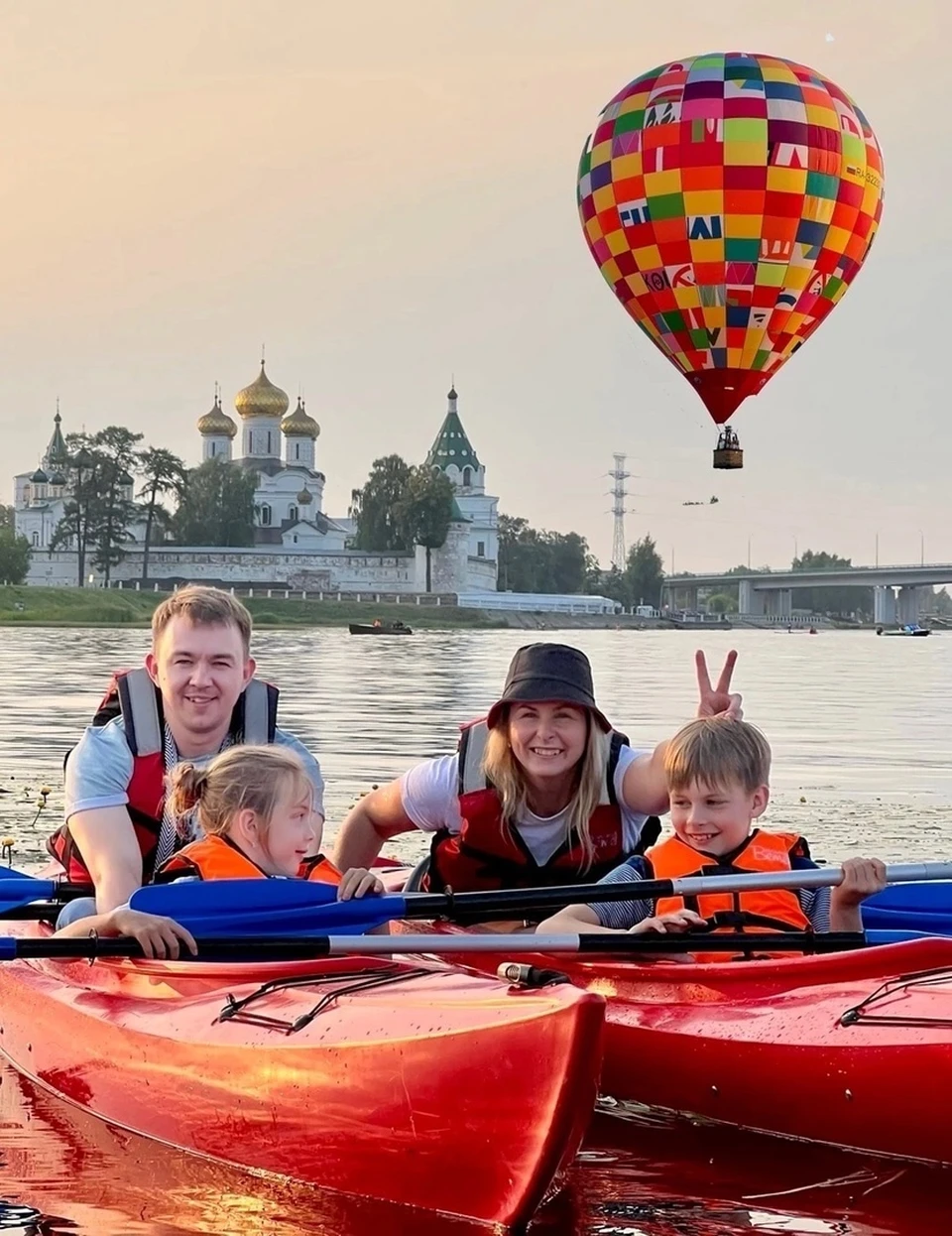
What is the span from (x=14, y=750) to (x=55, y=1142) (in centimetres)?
1099

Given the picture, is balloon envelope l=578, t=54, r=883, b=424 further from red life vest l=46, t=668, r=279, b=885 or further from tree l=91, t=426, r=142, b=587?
tree l=91, t=426, r=142, b=587

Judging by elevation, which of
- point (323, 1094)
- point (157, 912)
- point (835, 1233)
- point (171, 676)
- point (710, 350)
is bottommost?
point (835, 1233)

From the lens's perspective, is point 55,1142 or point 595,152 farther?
point 595,152

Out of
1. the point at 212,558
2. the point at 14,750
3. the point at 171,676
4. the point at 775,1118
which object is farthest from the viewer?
the point at 212,558

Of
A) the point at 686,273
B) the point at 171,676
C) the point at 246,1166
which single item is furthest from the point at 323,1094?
the point at 686,273

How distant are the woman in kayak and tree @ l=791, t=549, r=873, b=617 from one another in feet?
486

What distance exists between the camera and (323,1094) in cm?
454

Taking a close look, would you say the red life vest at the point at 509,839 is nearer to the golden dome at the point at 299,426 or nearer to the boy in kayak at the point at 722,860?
the boy in kayak at the point at 722,860

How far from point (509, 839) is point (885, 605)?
12381 cm

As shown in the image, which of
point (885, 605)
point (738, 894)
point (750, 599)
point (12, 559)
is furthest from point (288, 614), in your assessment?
point (738, 894)

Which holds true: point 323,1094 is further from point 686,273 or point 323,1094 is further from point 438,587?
point 438,587

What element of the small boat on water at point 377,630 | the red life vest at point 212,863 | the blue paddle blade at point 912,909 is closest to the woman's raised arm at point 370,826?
the red life vest at point 212,863

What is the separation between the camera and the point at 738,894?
18.5ft

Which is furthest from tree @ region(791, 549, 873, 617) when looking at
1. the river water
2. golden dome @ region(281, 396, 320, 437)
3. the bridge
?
the river water
